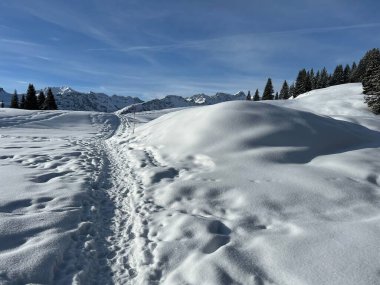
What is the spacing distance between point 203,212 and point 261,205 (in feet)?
5.22

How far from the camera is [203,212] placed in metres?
7.92

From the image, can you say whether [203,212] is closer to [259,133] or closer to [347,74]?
[259,133]

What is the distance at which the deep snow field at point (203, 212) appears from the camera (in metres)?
5.41

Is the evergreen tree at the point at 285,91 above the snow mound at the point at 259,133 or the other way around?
above

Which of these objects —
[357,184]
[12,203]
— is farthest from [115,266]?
[357,184]

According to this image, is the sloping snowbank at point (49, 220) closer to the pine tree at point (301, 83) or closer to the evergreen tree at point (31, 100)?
the evergreen tree at point (31, 100)

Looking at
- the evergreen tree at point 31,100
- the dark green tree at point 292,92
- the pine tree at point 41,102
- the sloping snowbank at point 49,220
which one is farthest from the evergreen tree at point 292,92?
the sloping snowbank at point 49,220

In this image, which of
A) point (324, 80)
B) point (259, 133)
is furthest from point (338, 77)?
point (259, 133)

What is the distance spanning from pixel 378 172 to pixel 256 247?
650 centimetres

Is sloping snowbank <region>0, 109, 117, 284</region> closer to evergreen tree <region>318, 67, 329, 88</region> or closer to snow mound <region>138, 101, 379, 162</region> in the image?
snow mound <region>138, 101, 379, 162</region>

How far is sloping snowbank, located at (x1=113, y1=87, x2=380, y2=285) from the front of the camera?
5469 mm

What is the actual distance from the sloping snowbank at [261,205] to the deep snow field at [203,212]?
0.03m

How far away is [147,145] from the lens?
17.3 metres

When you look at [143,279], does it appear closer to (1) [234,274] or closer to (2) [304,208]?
(1) [234,274]
